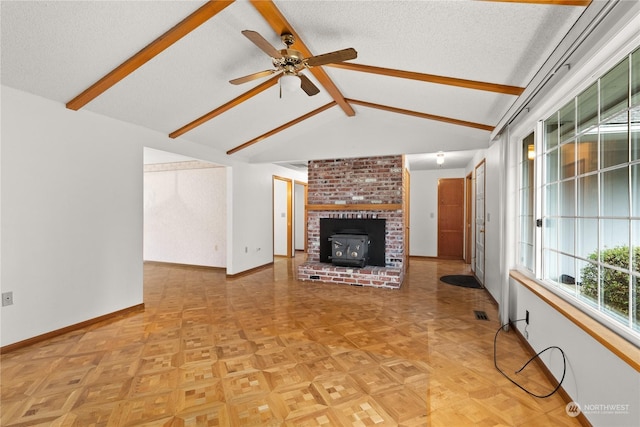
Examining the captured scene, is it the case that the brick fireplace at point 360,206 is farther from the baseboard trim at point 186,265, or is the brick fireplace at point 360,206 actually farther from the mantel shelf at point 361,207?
the baseboard trim at point 186,265

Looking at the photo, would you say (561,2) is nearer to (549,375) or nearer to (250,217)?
(549,375)

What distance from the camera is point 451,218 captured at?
282 inches

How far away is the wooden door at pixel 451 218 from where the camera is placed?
7113mm

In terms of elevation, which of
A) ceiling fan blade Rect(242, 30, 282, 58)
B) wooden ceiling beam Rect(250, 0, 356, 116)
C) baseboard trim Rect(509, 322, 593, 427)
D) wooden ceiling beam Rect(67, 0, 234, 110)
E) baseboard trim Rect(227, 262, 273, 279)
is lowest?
baseboard trim Rect(509, 322, 593, 427)

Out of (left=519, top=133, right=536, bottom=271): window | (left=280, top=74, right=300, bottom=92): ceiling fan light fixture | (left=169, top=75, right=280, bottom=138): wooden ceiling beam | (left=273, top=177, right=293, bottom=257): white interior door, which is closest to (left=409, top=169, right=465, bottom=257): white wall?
(left=273, top=177, right=293, bottom=257): white interior door

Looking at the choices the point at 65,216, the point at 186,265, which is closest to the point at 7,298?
the point at 65,216

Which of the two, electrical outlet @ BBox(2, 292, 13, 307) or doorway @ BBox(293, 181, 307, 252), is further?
doorway @ BBox(293, 181, 307, 252)

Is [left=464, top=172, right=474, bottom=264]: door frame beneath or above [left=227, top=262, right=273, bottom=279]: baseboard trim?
above

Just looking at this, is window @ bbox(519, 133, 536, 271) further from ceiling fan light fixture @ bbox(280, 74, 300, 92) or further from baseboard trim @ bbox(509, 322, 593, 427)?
ceiling fan light fixture @ bbox(280, 74, 300, 92)

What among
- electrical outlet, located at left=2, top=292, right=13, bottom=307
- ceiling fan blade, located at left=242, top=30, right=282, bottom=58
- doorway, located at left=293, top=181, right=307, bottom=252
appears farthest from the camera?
doorway, located at left=293, top=181, right=307, bottom=252

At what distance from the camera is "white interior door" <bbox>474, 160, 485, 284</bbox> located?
4.75 m

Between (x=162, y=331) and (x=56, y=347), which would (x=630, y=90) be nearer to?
(x=162, y=331)

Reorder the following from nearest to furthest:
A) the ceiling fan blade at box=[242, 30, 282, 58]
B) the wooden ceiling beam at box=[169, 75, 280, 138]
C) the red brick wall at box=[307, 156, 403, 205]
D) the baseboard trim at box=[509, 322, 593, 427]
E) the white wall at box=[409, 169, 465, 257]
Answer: the baseboard trim at box=[509, 322, 593, 427] < the ceiling fan blade at box=[242, 30, 282, 58] < the wooden ceiling beam at box=[169, 75, 280, 138] < the red brick wall at box=[307, 156, 403, 205] < the white wall at box=[409, 169, 465, 257]

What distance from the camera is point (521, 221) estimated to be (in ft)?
10.2
